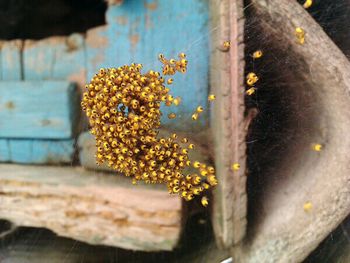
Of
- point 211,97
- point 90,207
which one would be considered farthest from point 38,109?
point 211,97

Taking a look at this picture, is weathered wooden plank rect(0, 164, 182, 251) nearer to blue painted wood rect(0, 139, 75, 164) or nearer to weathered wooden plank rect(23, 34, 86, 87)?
blue painted wood rect(0, 139, 75, 164)

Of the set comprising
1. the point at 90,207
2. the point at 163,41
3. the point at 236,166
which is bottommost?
the point at 90,207

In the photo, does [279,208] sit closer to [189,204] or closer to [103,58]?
[189,204]

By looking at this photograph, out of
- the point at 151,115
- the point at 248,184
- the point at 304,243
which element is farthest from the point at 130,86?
the point at 304,243

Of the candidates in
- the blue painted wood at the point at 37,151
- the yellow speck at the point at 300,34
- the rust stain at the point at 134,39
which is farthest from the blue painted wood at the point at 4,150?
the yellow speck at the point at 300,34

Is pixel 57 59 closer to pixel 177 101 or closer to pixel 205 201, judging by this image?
pixel 177 101

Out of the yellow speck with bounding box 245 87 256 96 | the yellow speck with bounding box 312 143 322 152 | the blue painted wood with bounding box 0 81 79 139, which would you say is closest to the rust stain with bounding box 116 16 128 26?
the blue painted wood with bounding box 0 81 79 139
